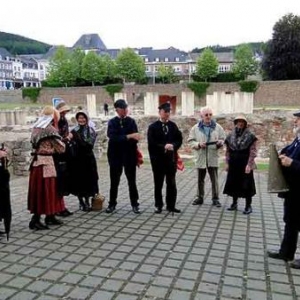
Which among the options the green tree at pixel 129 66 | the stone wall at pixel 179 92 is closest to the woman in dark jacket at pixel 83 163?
the stone wall at pixel 179 92

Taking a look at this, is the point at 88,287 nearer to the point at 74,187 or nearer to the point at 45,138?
the point at 45,138

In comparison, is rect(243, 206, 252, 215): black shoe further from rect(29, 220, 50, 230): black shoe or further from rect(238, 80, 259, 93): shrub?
rect(238, 80, 259, 93): shrub

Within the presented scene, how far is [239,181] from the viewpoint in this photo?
7695 millimetres

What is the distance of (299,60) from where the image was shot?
51656 millimetres

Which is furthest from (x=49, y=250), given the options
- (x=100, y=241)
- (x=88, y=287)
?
(x=88, y=287)

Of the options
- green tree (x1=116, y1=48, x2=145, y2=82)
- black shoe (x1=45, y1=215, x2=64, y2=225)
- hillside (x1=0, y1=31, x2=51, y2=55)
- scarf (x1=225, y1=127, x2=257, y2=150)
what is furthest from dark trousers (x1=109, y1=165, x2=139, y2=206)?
hillside (x1=0, y1=31, x2=51, y2=55)

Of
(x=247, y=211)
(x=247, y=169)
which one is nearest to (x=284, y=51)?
(x=247, y=169)

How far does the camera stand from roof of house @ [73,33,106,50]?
121375mm

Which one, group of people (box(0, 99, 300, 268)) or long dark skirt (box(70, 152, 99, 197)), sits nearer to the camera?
group of people (box(0, 99, 300, 268))

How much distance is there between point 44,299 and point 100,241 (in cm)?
183

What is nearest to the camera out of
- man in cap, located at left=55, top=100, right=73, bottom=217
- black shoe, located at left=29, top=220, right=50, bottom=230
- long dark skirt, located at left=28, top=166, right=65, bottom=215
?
long dark skirt, located at left=28, top=166, right=65, bottom=215

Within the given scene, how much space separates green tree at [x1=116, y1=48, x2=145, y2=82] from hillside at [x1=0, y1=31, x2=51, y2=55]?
100m

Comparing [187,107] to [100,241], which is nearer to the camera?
[100,241]

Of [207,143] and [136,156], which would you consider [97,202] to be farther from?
[207,143]
